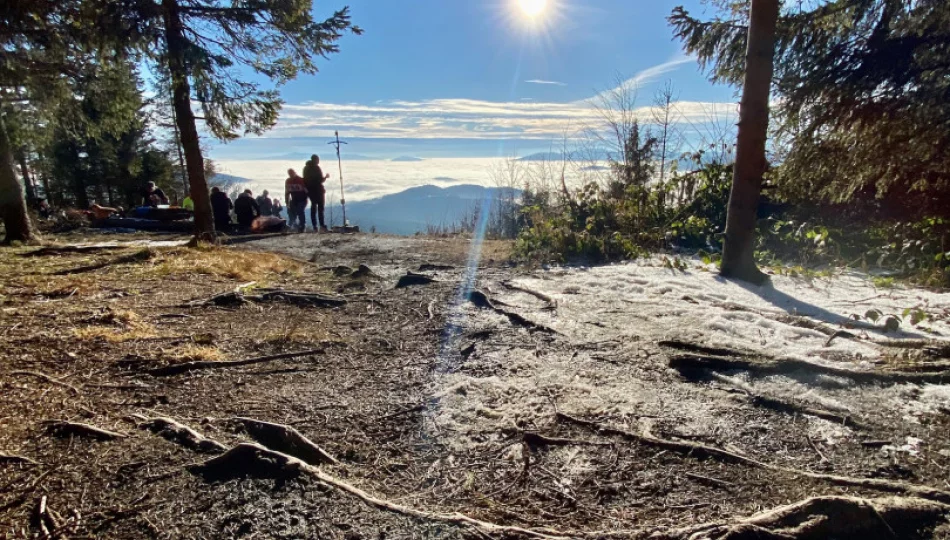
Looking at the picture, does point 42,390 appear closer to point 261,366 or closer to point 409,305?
point 261,366

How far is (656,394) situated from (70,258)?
8.89 m

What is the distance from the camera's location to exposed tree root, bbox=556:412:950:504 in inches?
83.0

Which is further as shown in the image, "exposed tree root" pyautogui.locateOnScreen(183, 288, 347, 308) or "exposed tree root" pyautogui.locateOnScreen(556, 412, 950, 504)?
"exposed tree root" pyautogui.locateOnScreen(183, 288, 347, 308)

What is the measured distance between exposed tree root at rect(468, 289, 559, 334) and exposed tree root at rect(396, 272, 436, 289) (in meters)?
1.01

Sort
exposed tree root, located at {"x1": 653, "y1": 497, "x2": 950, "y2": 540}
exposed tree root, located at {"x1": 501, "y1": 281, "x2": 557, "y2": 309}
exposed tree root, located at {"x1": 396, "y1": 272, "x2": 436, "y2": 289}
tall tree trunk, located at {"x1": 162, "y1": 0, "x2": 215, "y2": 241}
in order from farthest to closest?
tall tree trunk, located at {"x1": 162, "y1": 0, "x2": 215, "y2": 241} < exposed tree root, located at {"x1": 396, "y1": 272, "x2": 436, "y2": 289} < exposed tree root, located at {"x1": 501, "y1": 281, "x2": 557, "y2": 309} < exposed tree root, located at {"x1": 653, "y1": 497, "x2": 950, "y2": 540}

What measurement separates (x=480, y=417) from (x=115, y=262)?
709 centimetres

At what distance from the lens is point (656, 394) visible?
125 inches

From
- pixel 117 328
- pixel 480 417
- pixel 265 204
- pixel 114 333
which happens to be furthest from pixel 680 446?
pixel 265 204

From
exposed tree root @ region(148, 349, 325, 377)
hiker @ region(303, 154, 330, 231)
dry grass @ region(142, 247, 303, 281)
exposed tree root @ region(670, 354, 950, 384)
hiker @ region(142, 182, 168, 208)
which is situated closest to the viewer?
exposed tree root @ region(670, 354, 950, 384)

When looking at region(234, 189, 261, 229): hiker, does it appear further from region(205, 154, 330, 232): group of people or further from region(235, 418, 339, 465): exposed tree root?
region(235, 418, 339, 465): exposed tree root

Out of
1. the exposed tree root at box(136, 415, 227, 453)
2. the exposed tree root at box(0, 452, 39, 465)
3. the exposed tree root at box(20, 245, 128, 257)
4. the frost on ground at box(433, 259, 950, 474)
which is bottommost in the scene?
the frost on ground at box(433, 259, 950, 474)

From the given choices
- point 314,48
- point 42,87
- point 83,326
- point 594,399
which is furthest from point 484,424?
point 42,87

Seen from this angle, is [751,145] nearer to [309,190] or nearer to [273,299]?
[273,299]

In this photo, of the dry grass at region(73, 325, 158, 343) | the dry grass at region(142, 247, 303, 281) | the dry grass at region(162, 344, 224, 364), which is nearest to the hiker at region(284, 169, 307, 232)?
the dry grass at region(142, 247, 303, 281)
